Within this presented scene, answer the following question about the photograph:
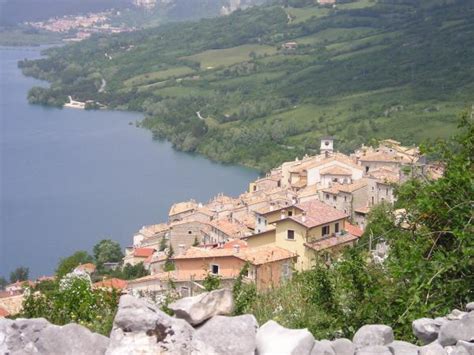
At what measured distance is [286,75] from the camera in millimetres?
88625

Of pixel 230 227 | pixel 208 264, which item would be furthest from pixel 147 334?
pixel 230 227

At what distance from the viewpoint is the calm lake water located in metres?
39.7

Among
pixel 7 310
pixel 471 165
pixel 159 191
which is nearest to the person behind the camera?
pixel 471 165

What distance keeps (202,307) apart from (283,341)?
0.44 m

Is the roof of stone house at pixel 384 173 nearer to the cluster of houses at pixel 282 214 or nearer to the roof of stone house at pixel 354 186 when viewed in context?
the cluster of houses at pixel 282 214

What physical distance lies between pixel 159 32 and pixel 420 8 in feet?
150

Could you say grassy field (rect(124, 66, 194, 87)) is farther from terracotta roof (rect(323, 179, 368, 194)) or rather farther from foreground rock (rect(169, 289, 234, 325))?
foreground rock (rect(169, 289, 234, 325))

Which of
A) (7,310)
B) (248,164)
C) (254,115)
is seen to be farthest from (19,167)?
(7,310)

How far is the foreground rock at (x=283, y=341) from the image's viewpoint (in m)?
3.70

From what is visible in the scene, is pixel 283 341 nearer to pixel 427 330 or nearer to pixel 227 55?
pixel 427 330

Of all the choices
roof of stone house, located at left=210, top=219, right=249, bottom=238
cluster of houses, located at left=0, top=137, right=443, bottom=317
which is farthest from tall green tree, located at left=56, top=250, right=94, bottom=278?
roof of stone house, located at left=210, top=219, right=249, bottom=238

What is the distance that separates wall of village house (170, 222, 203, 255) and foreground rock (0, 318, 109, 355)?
91.9 ft

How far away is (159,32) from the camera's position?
439ft

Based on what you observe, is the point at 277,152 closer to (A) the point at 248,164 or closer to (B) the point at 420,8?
(A) the point at 248,164
